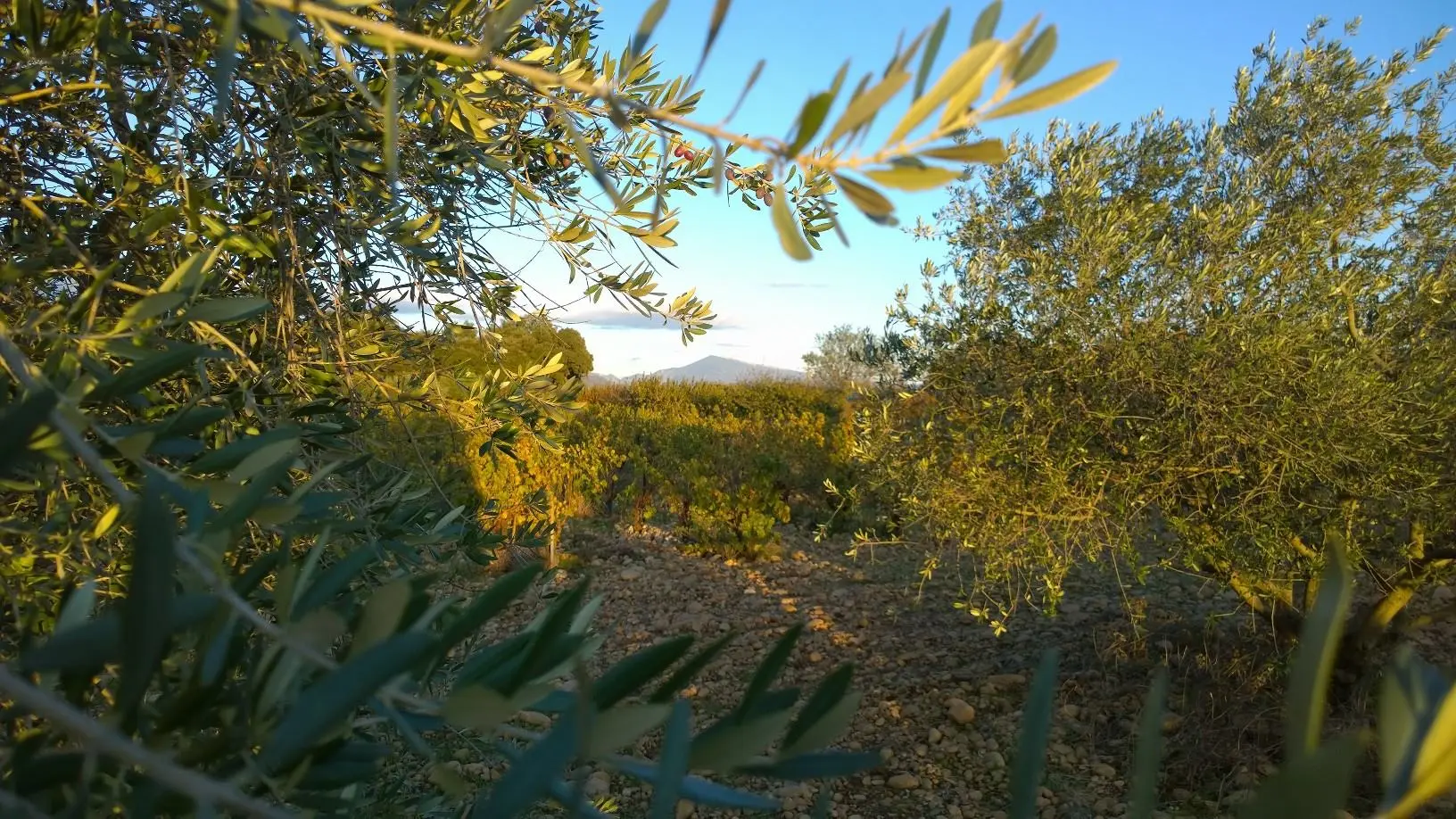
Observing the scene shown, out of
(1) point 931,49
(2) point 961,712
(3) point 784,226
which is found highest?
(1) point 931,49

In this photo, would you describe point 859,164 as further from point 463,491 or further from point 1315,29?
point 463,491

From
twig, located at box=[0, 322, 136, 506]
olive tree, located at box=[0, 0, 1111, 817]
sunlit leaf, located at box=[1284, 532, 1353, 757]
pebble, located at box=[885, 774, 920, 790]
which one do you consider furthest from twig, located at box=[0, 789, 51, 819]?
pebble, located at box=[885, 774, 920, 790]

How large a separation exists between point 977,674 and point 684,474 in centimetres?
398

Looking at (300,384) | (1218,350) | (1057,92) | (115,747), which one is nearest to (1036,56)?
(1057,92)

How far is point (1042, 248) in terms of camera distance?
3486 mm

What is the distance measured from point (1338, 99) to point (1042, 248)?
1.34 metres

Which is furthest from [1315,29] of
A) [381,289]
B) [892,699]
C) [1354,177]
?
[381,289]

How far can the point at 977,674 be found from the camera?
4.71m

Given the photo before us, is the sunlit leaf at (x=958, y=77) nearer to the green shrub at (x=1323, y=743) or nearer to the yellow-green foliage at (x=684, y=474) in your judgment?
the green shrub at (x=1323, y=743)

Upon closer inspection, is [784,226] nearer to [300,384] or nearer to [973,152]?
[973,152]

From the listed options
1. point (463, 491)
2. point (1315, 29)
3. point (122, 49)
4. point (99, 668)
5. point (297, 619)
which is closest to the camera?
point (99, 668)

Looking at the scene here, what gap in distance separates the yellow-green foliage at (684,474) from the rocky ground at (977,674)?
0.78 metres

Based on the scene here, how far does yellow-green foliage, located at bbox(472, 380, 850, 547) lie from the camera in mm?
7559

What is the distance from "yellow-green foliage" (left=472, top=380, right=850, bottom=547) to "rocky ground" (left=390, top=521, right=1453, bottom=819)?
78 cm
